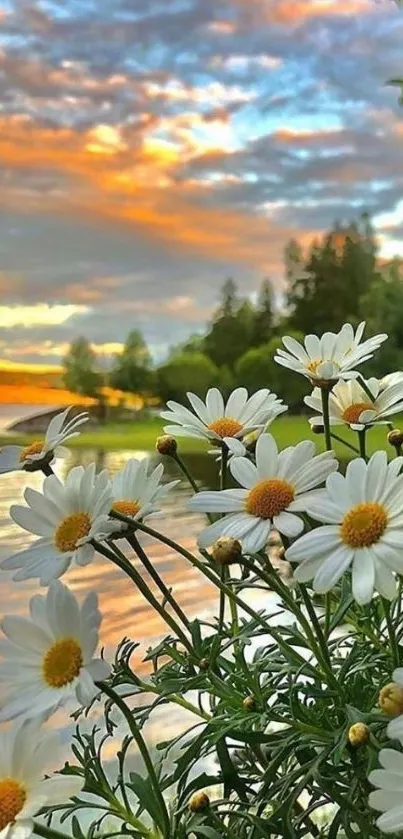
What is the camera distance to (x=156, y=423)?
1.39 meters

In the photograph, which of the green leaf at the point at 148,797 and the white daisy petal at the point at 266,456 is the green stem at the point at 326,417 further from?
the green leaf at the point at 148,797

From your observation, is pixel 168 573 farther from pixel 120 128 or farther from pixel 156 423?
pixel 120 128

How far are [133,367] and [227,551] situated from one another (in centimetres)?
119

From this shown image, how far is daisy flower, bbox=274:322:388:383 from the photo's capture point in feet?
1.25

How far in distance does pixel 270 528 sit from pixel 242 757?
16 cm

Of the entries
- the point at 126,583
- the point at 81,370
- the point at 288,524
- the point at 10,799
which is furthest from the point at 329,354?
the point at 81,370

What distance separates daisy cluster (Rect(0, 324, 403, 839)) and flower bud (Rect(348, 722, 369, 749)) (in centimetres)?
1

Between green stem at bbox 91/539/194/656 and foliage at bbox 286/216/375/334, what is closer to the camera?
green stem at bbox 91/539/194/656

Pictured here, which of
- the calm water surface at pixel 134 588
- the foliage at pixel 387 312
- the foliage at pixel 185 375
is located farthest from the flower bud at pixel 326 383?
the foliage at pixel 185 375

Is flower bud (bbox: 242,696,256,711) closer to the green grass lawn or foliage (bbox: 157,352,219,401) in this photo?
the green grass lawn

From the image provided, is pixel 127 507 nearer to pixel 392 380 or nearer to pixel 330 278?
pixel 392 380

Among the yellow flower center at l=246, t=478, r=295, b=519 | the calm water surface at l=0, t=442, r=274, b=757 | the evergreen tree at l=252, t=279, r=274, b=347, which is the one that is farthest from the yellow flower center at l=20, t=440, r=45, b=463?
the evergreen tree at l=252, t=279, r=274, b=347

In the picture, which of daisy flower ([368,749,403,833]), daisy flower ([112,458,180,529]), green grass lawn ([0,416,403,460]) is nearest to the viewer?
daisy flower ([368,749,403,833])

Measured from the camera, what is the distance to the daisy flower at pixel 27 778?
0.27 meters
